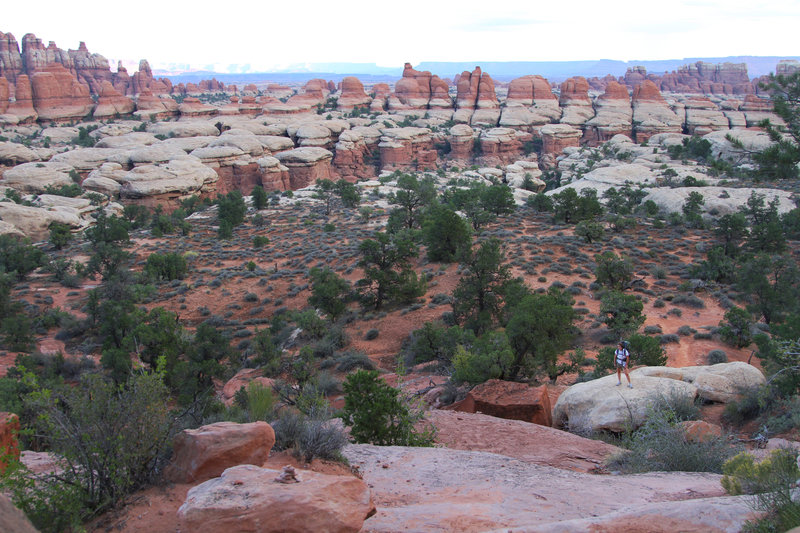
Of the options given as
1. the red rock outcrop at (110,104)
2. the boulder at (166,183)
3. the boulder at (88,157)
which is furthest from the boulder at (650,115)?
the red rock outcrop at (110,104)

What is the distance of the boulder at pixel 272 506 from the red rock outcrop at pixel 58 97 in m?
80.4

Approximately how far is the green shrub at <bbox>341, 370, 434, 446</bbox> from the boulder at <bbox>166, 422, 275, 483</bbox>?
2341mm

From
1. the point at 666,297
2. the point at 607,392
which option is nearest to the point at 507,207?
the point at 666,297

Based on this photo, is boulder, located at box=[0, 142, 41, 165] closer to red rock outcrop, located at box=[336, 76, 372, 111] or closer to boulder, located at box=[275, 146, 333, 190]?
boulder, located at box=[275, 146, 333, 190]

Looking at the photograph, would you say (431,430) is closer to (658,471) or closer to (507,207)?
(658,471)

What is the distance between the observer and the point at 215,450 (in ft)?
15.7

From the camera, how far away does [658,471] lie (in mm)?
6281

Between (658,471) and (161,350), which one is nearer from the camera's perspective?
(658,471)

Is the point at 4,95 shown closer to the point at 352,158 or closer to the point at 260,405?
the point at 352,158

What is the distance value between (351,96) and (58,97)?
41700 mm

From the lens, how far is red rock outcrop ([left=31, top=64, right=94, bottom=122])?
66.8m

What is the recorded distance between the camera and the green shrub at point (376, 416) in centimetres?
727

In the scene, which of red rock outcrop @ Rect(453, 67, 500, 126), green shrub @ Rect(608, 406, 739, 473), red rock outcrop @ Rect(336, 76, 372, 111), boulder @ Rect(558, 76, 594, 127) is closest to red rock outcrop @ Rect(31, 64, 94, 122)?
red rock outcrop @ Rect(336, 76, 372, 111)

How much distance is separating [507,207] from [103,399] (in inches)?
1009
